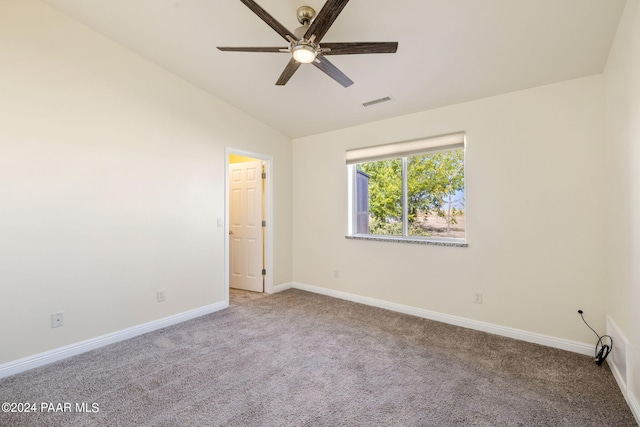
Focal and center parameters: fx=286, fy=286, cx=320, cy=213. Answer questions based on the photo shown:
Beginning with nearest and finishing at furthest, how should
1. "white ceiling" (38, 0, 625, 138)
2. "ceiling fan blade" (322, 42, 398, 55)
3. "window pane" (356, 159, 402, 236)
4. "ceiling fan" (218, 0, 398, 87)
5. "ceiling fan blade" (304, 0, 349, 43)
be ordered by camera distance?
"ceiling fan blade" (304, 0, 349, 43), "ceiling fan" (218, 0, 398, 87), "ceiling fan blade" (322, 42, 398, 55), "white ceiling" (38, 0, 625, 138), "window pane" (356, 159, 402, 236)

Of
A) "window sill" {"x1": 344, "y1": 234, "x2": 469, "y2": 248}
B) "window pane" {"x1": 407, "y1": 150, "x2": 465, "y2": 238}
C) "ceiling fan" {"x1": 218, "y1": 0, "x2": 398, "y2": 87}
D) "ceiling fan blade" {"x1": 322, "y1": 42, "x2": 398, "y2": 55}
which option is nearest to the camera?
"ceiling fan" {"x1": 218, "y1": 0, "x2": 398, "y2": 87}

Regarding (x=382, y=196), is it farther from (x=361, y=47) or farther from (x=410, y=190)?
(x=361, y=47)

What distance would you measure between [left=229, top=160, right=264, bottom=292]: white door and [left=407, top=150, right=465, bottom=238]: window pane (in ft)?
7.39

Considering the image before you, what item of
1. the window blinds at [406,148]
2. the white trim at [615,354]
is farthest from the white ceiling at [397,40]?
the white trim at [615,354]

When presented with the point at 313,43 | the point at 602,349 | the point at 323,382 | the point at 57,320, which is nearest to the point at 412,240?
the point at 602,349

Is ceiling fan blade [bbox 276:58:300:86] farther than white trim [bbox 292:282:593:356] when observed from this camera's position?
No

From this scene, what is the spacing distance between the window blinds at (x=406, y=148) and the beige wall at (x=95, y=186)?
72.0 inches

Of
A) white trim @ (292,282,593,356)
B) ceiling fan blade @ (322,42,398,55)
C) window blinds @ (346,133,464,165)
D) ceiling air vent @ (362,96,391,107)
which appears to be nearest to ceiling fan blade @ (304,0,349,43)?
ceiling fan blade @ (322,42,398,55)

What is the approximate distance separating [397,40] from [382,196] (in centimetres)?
199

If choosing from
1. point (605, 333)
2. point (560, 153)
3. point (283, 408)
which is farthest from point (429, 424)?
point (560, 153)

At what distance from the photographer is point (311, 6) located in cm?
212

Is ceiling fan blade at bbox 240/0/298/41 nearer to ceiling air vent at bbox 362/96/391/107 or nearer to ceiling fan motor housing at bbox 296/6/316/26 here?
ceiling fan motor housing at bbox 296/6/316/26

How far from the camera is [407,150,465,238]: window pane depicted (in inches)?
128

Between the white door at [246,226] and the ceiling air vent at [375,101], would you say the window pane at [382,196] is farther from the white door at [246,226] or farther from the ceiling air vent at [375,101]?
the white door at [246,226]
